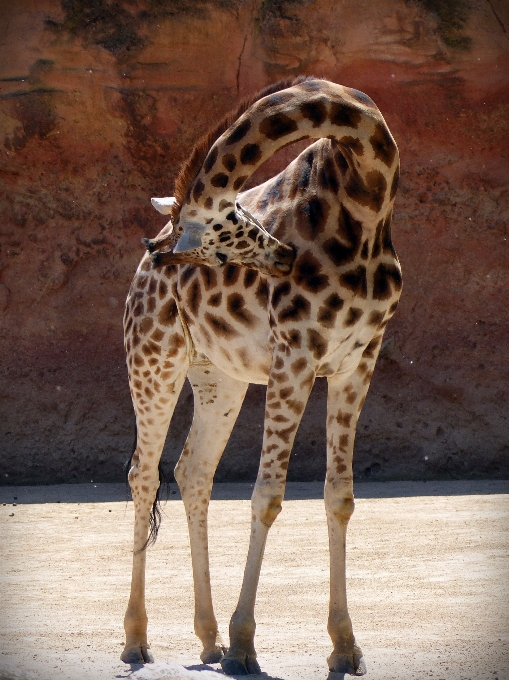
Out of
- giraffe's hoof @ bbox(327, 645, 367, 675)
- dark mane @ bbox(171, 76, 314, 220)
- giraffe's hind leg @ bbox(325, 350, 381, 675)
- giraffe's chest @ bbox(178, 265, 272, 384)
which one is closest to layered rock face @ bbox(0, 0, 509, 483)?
giraffe's chest @ bbox(178, 265, 272, 384)

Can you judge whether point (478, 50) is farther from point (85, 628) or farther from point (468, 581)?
point (85, 628)

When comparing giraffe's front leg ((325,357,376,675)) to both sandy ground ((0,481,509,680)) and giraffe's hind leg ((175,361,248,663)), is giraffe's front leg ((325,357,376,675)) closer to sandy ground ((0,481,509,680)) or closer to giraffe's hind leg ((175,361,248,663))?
sandy ground ((0,481,509,680))

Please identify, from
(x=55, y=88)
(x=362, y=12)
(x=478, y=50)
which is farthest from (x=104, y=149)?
(x=478, y=50)

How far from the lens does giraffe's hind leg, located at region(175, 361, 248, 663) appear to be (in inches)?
168

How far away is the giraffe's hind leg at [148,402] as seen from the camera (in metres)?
4.30

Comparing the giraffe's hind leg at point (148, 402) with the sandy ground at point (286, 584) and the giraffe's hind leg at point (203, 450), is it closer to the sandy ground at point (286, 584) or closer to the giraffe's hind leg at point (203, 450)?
the giraffe's hind leg at point (203, 450)

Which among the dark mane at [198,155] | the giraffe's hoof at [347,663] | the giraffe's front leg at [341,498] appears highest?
the dark mane at [198,155]

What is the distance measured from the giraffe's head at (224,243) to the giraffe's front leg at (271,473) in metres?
0.35

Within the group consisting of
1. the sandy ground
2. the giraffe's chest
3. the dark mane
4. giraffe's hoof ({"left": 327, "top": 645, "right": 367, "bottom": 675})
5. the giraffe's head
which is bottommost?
the sandy ground

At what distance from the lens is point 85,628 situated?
424 cm

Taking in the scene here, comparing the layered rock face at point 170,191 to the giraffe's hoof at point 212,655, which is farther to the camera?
the layered rock face at point 170,191

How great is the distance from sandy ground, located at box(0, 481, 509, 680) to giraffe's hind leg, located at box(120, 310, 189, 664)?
1.35 feet

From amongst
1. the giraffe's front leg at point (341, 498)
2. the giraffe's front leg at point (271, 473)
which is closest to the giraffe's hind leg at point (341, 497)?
the giraffe's front leg at point (341, 498)

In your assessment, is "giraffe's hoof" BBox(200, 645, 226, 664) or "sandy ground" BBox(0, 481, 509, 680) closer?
"sandy ground" BBox(0, 481, 509, 680)
